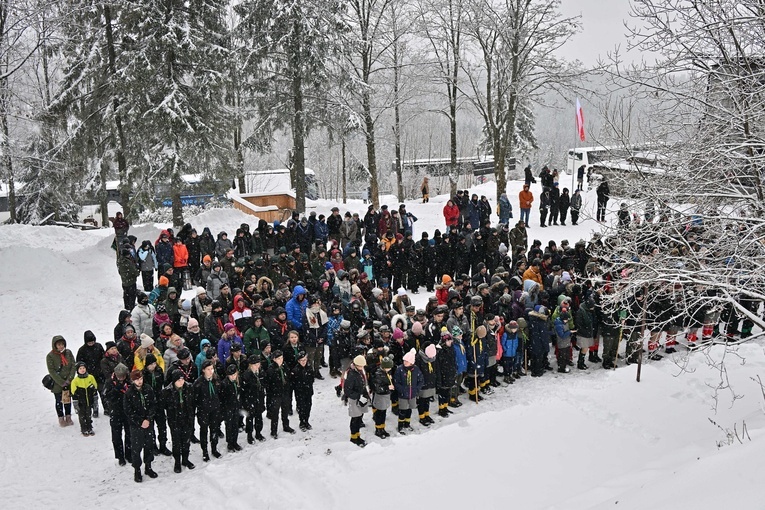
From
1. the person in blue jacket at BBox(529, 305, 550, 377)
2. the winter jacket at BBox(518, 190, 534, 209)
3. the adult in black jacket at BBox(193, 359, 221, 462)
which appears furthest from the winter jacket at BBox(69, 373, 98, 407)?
the winter jacket at BBox(518, 190, 534, 209)

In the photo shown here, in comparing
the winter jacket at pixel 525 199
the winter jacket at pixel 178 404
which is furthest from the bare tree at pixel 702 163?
the winter jacket at pixel 525 199

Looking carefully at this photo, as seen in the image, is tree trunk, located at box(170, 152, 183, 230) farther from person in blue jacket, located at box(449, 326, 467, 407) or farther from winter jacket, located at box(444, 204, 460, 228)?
person in blue jacket, located at box(449, 326, 467, 407)

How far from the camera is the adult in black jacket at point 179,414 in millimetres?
8539

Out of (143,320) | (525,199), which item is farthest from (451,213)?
(143,320)

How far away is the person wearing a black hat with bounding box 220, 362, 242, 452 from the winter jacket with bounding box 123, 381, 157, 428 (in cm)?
101

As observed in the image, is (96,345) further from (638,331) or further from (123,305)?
(638,331)

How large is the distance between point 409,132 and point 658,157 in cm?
5661

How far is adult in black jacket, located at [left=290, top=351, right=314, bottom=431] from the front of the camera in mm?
9516

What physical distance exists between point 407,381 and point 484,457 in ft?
5.50

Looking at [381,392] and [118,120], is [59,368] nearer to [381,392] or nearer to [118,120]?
[381,392]

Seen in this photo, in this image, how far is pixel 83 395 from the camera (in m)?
9.49

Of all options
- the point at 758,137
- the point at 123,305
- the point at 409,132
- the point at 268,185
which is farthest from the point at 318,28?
the point at 409,132

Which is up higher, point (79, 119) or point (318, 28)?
point (318, 28)

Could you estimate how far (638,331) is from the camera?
12.4m
